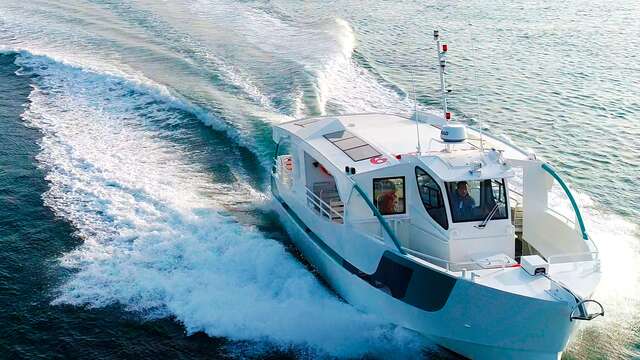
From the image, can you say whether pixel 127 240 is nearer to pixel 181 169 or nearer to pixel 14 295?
pixel 14 295

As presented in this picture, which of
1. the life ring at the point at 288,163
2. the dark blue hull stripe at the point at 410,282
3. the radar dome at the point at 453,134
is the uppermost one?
the radar dome at the point at 453,134

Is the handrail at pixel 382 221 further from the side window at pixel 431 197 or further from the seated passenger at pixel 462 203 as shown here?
the seated passenger at pixel 462 203

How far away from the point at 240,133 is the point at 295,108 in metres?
2.61

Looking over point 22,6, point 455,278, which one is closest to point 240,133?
point 455,278

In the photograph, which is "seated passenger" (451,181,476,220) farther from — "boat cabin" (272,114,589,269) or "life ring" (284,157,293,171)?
"life ring" (284,157,293,171)

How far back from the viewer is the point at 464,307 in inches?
510

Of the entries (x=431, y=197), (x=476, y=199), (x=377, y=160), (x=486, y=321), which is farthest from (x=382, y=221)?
(x=486, y=321)

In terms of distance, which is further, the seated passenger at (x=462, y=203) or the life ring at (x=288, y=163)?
the life ring at (x=288, y=163)

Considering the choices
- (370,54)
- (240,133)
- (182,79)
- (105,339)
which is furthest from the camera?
(370,54)

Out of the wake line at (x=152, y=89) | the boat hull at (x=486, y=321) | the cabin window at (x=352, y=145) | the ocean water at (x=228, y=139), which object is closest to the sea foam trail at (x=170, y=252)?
the ocean water at (x=228, y=139)

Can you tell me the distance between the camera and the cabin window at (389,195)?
585 inches

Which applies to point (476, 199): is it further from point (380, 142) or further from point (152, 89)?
point (152, 89)

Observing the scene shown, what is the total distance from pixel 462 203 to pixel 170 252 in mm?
7327

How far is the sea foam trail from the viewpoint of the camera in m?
14.7
